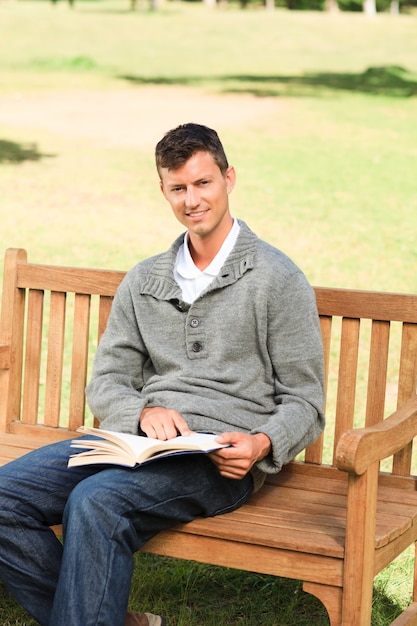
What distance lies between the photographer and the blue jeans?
10.1 feet

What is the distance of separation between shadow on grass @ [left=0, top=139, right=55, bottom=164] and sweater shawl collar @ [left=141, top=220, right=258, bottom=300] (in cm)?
1059

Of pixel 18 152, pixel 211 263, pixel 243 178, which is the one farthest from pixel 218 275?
pixel 18 152

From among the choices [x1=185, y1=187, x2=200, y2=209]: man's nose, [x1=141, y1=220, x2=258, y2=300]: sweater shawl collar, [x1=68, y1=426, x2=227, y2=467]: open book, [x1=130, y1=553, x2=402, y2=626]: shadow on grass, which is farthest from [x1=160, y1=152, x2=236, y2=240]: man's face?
[x1=130, y1=553, x2=402, y2=626]: shadow on grass

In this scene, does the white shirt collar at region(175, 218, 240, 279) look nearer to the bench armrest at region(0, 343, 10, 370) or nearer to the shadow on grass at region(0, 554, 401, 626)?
the bench armrest at region(0, 343, 10, 370)

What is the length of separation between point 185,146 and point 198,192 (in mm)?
157

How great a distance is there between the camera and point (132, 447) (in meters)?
3.27

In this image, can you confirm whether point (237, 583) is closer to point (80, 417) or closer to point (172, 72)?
point (80, 417)

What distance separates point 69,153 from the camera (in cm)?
1495

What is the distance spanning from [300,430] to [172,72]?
77.7 ft

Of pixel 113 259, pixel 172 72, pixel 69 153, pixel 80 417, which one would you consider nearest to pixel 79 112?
pixel 69 153

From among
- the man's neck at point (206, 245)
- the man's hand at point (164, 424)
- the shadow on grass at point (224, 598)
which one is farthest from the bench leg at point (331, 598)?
the man's neck at point (206, 245)

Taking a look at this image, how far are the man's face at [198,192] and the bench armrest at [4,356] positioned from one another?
1181 millimetres

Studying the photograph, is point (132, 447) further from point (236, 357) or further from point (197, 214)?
point (197, 214)

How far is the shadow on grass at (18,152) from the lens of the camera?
14.2 metres
